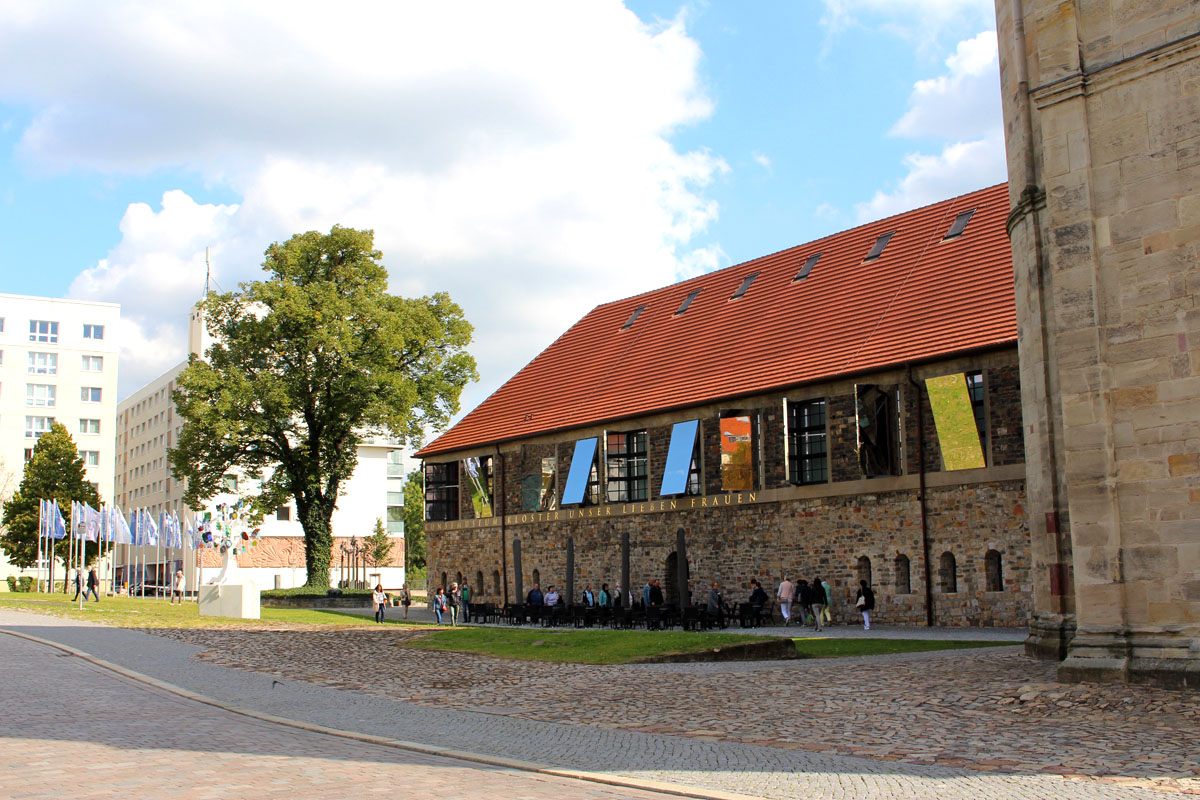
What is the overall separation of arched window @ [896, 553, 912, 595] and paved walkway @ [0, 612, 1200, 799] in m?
9.65

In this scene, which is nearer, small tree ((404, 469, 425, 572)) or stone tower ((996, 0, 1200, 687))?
stone tower ((996, 0, 1200, 687))

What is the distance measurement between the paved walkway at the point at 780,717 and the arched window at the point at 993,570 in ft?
25.5

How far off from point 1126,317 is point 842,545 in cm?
1682

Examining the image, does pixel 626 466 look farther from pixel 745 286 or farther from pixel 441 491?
pixel 441 491

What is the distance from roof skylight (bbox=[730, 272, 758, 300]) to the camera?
40406 millimetres

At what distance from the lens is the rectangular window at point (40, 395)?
3450 inches

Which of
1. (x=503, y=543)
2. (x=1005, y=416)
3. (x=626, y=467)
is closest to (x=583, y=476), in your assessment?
(x=626, y=467)

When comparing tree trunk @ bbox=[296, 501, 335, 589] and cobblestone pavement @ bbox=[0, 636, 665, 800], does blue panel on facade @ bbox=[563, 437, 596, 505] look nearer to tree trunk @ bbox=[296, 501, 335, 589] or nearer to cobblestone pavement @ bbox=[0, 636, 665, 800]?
tree trunk @ bbox=[296, 501, 335, 589]

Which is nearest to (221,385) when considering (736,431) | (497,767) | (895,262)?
(736,431)

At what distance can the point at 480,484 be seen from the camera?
4544 cm

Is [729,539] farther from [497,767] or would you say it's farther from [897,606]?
[497,767]

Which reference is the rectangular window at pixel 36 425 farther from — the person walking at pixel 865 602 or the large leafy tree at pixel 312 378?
the person walking at pixel 865 602

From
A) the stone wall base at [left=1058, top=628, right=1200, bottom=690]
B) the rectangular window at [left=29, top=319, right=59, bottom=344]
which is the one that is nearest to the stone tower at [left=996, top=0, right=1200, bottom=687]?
the stone wall base at [left=1058, top=628, right=1200, bottom=690]

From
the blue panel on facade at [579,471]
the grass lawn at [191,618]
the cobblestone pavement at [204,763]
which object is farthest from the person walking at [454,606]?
the cobblestone pavement at [204,763]
